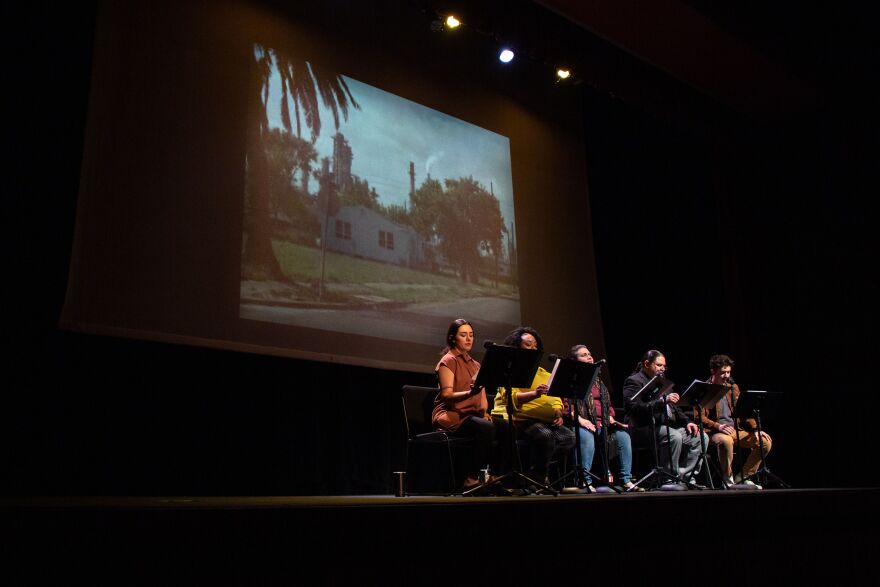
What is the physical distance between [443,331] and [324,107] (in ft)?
6.27

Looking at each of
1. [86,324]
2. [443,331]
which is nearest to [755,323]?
[443,331]

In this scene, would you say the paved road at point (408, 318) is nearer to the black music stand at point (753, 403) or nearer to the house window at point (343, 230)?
the house window at point (343, 230)

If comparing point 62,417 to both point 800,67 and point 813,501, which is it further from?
point 800,67

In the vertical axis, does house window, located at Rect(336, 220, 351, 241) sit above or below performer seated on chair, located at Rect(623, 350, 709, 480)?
above

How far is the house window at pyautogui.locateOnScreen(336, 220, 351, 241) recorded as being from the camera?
17.2ft

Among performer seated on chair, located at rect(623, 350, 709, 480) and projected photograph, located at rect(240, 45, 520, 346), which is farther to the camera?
performer seated on chair, located at rect(623, 350, 709, 480)

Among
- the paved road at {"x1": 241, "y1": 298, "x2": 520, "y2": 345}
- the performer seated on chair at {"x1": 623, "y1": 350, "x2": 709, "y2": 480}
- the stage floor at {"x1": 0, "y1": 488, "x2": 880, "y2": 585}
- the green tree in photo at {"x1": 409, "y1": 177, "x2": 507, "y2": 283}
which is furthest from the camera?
the green tree in photo at {"x1": 409, "y1": 177, "x2": 507, "y2": 283}

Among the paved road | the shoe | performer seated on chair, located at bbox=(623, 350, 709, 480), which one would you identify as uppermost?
the paved road

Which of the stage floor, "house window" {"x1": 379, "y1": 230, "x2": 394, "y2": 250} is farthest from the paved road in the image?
the stage floor

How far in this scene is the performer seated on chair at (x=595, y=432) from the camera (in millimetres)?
5215

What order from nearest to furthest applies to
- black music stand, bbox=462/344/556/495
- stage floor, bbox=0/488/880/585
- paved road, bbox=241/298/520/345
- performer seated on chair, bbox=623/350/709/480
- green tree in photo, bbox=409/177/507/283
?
stage floor, bbox=0/488/880/585
black music stand, bbox=462/344/556/495
paved road, bbox=241/298/520/345
performer seated on chair, bbox=623/350/709/480
green tree in photo, bbox=409/177/507/283

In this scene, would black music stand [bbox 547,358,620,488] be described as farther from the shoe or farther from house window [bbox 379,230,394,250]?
the shoe

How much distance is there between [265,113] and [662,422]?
3712mm

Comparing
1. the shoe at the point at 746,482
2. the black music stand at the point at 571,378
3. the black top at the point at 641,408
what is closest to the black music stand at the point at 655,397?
the black top at the point at 641,408
